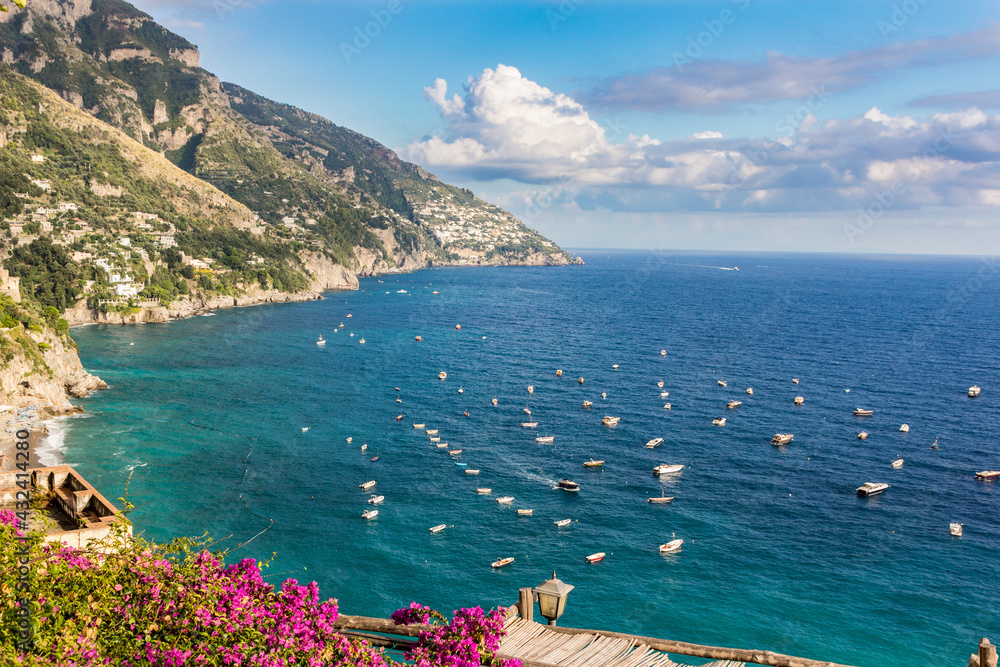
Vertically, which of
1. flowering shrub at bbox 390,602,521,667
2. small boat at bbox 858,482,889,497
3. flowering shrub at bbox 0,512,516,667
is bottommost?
small boat at bbox 858,482,889,497

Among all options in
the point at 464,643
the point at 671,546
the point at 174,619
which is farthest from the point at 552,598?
the point at 671,546

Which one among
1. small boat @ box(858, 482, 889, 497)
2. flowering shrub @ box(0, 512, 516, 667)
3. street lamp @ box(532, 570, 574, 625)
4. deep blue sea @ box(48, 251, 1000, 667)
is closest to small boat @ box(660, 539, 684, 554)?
deep blue sea @ box(48, 251, 1000, 667)

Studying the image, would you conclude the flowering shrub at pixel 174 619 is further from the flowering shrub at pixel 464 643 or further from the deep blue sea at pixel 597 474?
the deep blue sea at pixel 597 474

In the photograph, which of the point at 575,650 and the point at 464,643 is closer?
the point at 464,643

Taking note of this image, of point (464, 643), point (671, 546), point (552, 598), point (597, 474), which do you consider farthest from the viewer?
point (597, 474)

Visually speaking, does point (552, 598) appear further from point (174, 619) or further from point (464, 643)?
point (174, 619)

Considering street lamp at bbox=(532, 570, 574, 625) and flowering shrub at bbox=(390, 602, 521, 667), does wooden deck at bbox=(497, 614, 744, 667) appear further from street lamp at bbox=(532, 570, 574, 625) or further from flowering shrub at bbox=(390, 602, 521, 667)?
flowering shrub at bbox=(390, 602, 521, 667)
